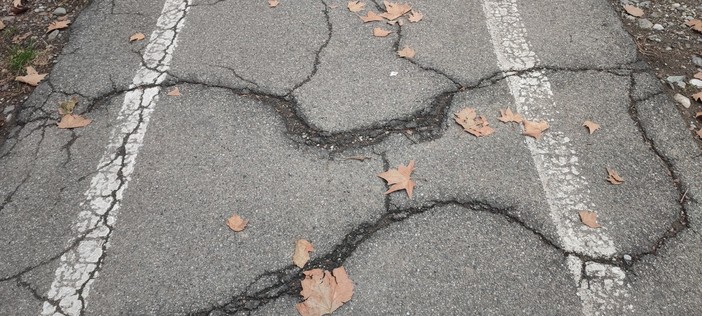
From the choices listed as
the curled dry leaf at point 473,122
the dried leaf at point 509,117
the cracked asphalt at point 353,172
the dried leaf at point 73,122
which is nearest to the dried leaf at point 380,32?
the cracked asphalt at point 353,172

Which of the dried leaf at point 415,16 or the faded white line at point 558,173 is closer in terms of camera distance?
the faded white line at point 558,173

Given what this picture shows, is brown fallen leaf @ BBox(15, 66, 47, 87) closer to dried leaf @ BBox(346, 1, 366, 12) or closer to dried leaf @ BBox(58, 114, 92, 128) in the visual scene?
dried leaf @ BBox(58, 114, 92, 128)

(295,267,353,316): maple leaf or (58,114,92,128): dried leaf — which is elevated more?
(58,114,92,128): dried leaf

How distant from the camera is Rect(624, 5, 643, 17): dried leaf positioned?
12.7 feet

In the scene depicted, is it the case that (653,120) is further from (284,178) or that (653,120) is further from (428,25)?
Result: (284,178)

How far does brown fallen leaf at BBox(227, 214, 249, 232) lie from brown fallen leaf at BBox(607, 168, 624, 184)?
1923 millimetres

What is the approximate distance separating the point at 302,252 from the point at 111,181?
1191mm

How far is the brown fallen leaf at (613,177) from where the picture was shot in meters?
2.71

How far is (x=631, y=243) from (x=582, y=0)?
2.25 m

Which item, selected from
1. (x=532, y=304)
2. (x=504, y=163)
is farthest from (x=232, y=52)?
(x=532, y=304)

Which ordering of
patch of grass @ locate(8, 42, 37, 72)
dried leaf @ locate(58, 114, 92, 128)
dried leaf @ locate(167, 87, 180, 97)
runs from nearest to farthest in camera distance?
dried leaf @ locate(58, 114, 92, 128) < dried leaf @ locate(167, 87, 180, 97) < patch of grass @ locate(8, 42, 37, 72)

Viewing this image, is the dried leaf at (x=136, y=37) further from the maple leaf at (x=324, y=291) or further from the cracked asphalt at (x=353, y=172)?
the maple leaf at (x=324, y=291)

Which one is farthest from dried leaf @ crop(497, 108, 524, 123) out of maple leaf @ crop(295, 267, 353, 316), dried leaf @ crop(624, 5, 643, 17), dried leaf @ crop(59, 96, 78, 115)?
dried leaf @ crop(59, 96, 78, 115)

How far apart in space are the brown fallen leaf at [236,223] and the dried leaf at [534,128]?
1.67 m
